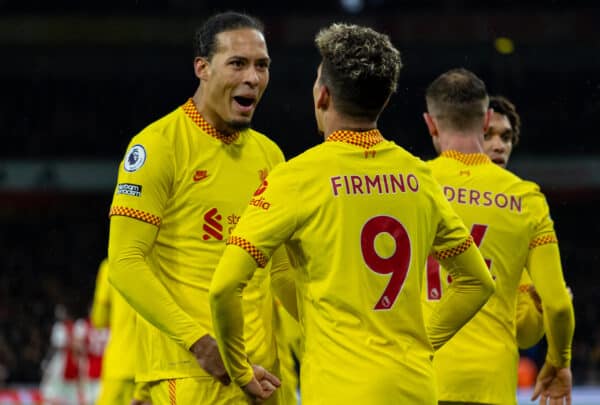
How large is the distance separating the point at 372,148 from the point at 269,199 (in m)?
0.34

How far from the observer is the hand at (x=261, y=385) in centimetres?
318

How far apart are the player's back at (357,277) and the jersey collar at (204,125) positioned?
72 centimetres

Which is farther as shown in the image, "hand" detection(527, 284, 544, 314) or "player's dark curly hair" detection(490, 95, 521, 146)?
"player's dark curly hair" detection(490, 95, 521, 146)

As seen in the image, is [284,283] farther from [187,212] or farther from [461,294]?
[461,294]

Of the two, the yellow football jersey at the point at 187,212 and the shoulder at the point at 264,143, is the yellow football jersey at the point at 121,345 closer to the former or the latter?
the shoulder at the point at 264,143

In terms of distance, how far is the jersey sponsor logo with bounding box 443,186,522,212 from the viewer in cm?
402

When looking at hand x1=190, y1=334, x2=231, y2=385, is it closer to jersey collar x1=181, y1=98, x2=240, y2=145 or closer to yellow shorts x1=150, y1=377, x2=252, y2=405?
yellow shorts x1=150, y1=377, x2=252, y2=405

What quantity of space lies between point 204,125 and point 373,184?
87cm

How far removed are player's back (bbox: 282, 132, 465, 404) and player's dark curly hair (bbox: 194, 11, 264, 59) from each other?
31.7 inches

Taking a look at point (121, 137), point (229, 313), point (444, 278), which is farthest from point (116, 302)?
point (121, 137)

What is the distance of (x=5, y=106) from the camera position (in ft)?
69.2

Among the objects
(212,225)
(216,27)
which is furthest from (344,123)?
(216,27)

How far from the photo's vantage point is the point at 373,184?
2939 mm

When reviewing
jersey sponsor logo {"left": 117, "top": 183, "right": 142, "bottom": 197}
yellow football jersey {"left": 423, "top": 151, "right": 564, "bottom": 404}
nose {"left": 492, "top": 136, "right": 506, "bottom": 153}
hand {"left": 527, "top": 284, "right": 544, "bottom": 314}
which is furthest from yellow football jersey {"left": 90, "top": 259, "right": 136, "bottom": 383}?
jersey sponsor logo {"left": 117, "top": 183, "right": 142, "bottom": 197}
